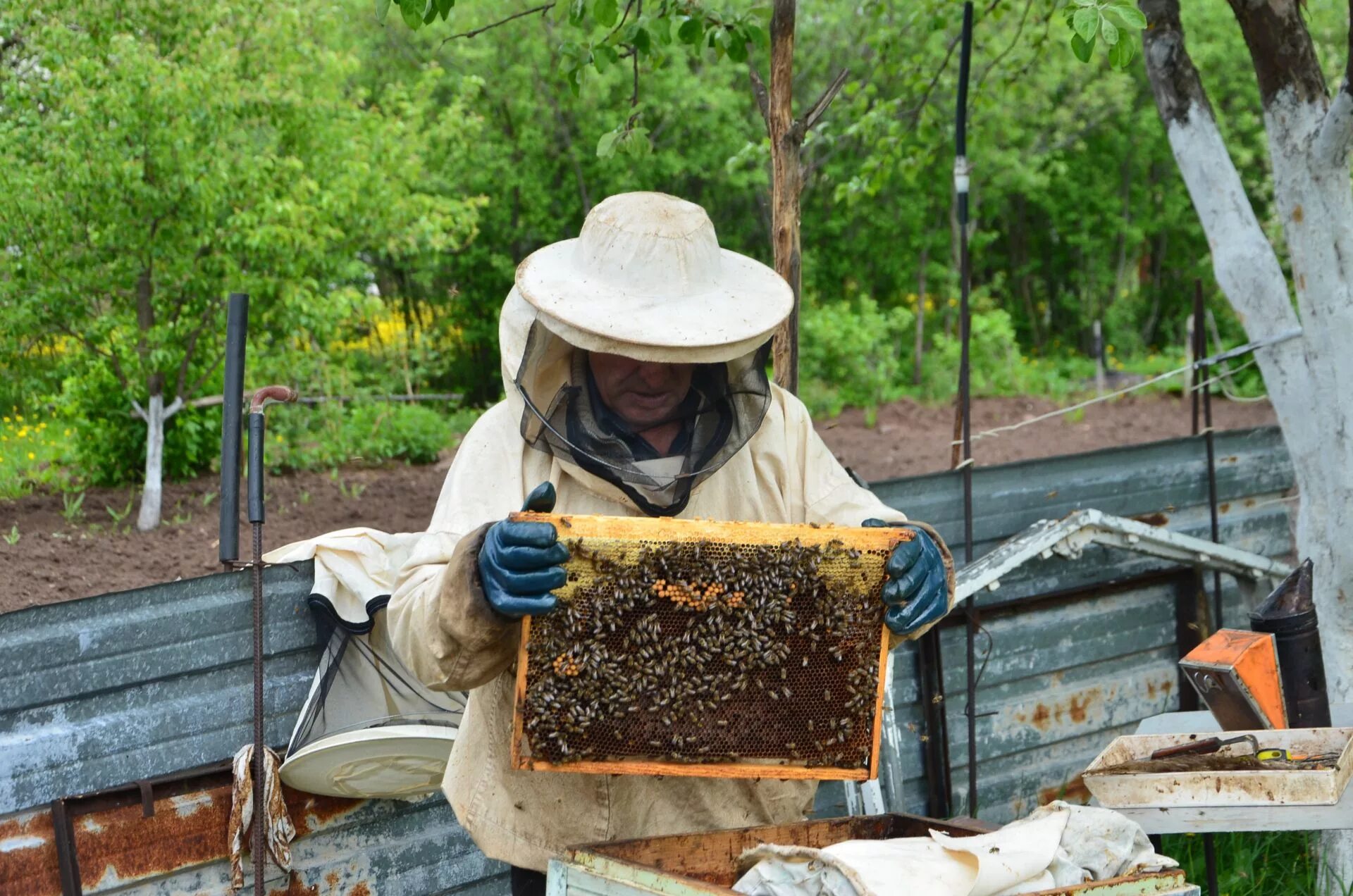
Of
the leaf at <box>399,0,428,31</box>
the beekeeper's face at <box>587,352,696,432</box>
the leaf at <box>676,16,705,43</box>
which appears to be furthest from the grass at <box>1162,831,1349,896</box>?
the leaf at <box>399,0,428,31</box>

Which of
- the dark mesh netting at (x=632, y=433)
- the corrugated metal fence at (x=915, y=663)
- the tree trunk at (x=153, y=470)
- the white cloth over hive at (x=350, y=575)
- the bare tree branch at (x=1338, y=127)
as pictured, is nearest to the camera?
the dark mesh netting at (x=632, y=433)

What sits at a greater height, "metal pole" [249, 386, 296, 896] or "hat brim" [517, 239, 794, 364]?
"hat brim" [517, 239, 794, 364]

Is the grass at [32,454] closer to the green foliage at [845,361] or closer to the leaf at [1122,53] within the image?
the leaf at [1122,53]

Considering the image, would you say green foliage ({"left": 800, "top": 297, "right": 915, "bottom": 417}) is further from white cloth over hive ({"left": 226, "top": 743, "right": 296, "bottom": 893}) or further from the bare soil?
white cloth over hive ({"left": 226, "top": 743, "right": 296, "bottom": 893})

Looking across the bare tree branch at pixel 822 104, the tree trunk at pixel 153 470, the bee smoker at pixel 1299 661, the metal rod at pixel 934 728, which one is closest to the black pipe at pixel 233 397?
the bare tree branch at pixel 822 104

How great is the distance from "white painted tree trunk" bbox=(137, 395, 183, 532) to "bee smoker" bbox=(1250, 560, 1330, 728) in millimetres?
5500

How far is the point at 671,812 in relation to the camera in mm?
2729

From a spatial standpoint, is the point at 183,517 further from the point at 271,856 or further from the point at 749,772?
the point at 749,772

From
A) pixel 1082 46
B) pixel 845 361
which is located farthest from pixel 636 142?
pixel 845 361

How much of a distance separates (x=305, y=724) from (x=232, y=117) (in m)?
4.79

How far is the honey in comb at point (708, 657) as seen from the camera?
2451 mm

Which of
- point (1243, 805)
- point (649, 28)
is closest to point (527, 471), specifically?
point (1243, 805)

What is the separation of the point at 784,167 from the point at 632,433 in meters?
1.81

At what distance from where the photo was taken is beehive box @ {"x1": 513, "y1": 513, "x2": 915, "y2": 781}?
2.44 m
